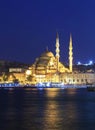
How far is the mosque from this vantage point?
171 meters

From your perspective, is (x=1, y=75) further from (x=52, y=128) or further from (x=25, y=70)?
(x=52, y=128)

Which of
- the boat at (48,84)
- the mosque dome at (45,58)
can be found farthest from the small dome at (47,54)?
the boat at (48,84)

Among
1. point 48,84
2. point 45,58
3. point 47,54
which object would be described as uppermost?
point 47,54

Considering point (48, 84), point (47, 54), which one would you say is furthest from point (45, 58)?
point (48, 84)

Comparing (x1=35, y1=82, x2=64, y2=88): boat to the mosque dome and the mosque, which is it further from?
the mosque dome

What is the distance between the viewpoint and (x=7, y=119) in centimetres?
4266

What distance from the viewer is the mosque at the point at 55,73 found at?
560ft

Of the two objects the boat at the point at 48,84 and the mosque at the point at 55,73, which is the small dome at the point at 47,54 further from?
the boat at the point at 48,84

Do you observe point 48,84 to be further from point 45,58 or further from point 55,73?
point 45,58

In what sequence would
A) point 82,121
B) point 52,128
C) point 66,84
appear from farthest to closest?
point 66,84
point 82,121
point 52,128

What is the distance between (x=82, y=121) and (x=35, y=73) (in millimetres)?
136505

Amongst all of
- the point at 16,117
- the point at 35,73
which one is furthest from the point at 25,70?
the point at 16,117

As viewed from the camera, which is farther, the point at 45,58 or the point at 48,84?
the point at 45,58

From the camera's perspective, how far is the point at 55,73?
174 metres
